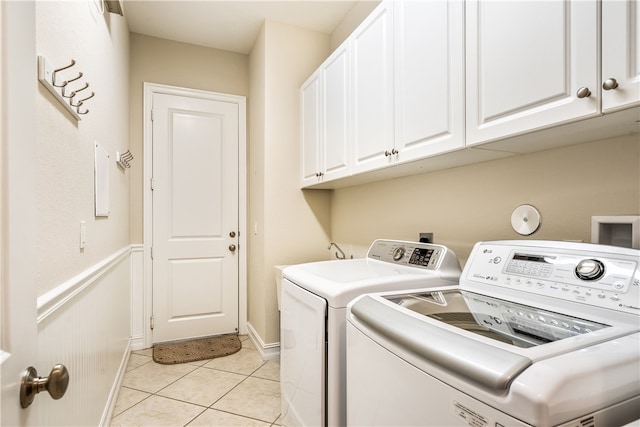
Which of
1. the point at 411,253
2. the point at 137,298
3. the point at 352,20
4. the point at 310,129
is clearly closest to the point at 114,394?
the point at 137,298

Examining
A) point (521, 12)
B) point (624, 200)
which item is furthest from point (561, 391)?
point (521, 12)

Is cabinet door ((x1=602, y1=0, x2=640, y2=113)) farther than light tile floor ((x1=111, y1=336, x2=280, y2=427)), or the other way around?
light tile floor ((x1=111, y1=336, x2=280, y2=427))

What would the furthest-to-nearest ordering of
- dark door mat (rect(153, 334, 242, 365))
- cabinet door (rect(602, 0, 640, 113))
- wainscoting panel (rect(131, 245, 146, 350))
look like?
wainscoting panel (rect(131, 245, 146, 350)) < dark door mat (rect(153, 334, 242, 365)) < cabinet door (rect(602, 0, 640, 113))

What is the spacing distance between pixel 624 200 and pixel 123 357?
117 inches

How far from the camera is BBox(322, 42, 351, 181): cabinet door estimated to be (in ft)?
6.77

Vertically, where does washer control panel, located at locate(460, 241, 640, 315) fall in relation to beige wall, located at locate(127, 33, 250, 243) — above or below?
below

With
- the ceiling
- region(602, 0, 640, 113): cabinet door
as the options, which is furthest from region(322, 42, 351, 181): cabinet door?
region(602, 0, 640, 113): cabinet door

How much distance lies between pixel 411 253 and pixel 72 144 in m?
1.51

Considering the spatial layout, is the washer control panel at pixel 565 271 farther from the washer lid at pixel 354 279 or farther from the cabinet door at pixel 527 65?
the cabinet door at pixel 527 65

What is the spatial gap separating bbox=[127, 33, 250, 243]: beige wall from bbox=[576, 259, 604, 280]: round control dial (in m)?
3.06

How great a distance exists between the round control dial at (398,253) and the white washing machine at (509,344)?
1.44 feet

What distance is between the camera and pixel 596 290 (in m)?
0.89

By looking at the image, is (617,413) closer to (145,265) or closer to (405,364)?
(405,364)

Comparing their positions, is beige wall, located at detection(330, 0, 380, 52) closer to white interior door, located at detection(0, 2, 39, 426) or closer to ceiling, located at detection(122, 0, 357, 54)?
ceiling, located at detection(122, 0, 357, 54)
